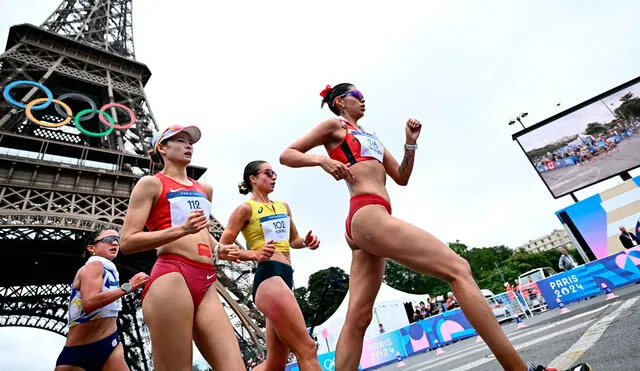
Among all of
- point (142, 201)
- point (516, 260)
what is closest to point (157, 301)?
point (142, 201)

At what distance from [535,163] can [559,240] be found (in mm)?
113947

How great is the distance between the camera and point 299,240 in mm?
3463

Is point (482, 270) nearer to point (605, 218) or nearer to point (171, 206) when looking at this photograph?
point (605, 218)

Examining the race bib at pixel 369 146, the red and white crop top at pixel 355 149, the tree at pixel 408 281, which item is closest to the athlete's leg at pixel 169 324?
the red and white crop top at pixel 355 149

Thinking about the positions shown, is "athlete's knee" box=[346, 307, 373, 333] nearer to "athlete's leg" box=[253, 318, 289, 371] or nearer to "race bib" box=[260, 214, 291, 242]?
"athlete's leg" box=[253, 318, 289, 371]

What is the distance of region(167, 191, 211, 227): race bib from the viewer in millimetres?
2104

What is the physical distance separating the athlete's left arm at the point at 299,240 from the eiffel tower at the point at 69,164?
12752 mm

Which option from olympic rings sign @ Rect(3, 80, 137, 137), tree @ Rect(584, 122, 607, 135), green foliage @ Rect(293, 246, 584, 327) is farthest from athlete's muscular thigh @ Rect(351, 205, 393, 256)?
green foliage @ Rect(293, 246, 584, 327)

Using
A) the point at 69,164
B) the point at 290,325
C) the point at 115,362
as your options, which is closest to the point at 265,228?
the point at 290,325

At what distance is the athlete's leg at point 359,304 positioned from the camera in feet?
7.56

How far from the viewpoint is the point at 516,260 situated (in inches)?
2237

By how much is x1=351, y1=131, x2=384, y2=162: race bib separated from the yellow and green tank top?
103 cm

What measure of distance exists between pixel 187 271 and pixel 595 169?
2307 centimetres

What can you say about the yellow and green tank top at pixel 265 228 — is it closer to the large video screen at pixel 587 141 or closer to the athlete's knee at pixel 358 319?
the athlete's knee at pixel 358 319
